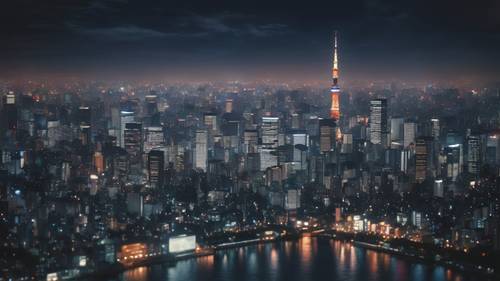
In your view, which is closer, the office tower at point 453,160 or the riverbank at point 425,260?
the riverbank at point 425,260

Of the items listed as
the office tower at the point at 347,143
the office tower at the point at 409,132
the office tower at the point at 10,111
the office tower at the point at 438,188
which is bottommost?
the office tower at the point at 438,188

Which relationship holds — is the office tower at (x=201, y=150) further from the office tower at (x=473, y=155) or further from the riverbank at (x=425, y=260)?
the office tower at (x=473, y=155)

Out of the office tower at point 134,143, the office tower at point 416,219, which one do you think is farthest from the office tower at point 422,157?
the office tower at point 134,143

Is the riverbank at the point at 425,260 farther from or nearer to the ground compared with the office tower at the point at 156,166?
nearer to the ground

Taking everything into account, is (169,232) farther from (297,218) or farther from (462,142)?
(462,142)

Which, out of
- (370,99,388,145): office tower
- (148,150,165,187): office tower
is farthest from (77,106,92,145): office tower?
(370,99,388,145): office tower

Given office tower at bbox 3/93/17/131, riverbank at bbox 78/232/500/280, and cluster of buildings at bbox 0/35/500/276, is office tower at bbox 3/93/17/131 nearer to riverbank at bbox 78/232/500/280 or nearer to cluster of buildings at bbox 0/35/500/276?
cluster of buildings at bbox 0/35/500/276

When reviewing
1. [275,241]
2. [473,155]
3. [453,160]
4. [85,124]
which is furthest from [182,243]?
[453,160]
